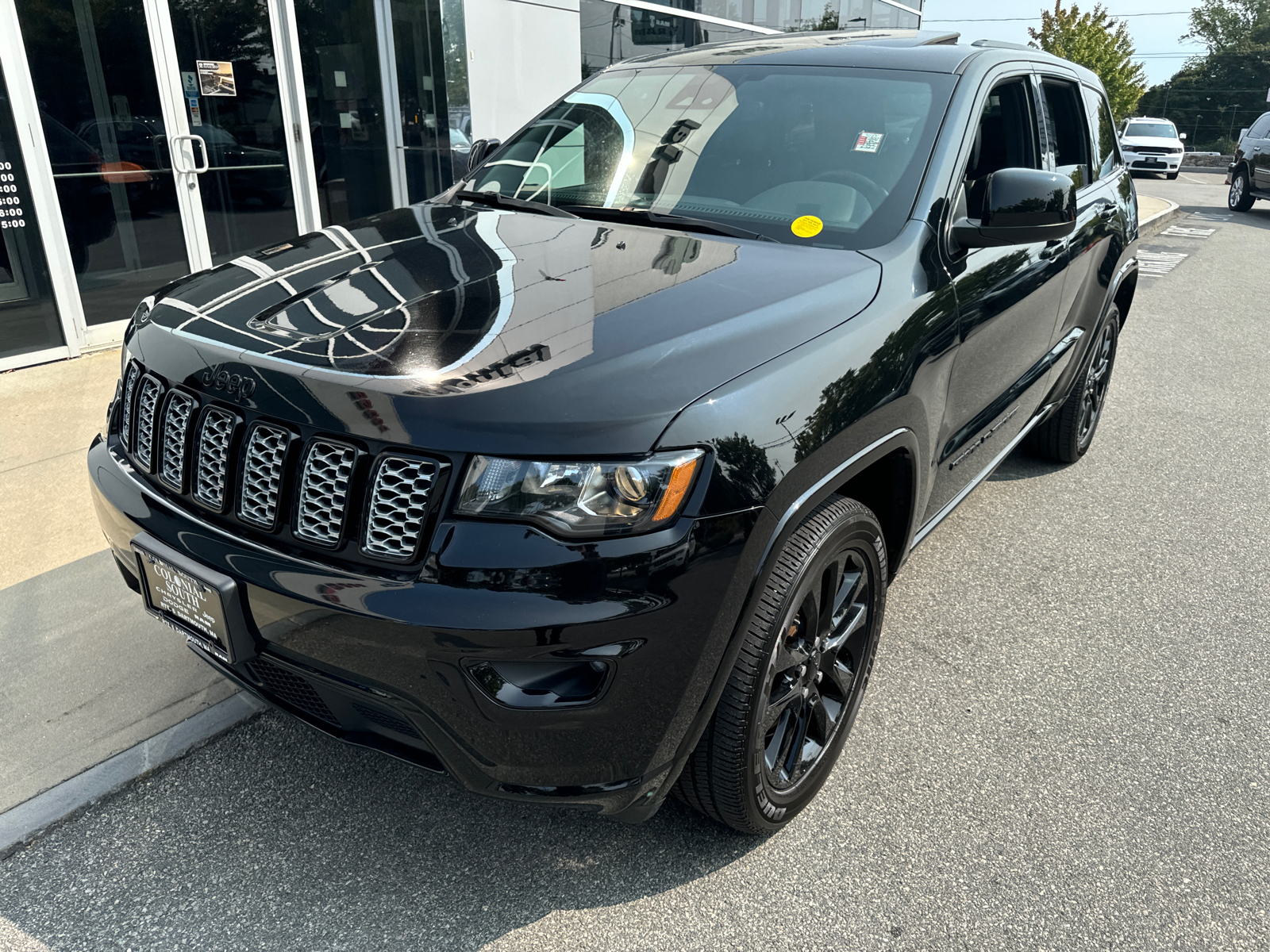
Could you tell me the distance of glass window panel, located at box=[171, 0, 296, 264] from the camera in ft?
20.9

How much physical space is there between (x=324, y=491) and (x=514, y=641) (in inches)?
18.8

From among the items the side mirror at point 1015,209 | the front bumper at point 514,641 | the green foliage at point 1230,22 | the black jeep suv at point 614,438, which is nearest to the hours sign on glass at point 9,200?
the black jeep suv at point 614,438

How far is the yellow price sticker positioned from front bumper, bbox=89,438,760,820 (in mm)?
1102

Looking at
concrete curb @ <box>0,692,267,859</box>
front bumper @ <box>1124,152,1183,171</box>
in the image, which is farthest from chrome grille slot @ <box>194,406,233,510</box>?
front bumper @ <box>1124,152,1183,171</box>

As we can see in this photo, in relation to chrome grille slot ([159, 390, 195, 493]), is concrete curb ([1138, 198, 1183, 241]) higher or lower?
lower

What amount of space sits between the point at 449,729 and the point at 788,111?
2.14 m

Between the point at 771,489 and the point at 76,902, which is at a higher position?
the point at 771,489

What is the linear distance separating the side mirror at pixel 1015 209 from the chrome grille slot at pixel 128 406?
2.16 m

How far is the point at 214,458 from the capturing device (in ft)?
6.51

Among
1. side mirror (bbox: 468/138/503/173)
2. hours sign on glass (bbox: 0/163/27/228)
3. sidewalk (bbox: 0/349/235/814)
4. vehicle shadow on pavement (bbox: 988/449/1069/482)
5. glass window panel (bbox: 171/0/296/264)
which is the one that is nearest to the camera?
sidewalk (bbox: 0/349/235/814)

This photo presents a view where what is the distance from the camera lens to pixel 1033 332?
3.37 m

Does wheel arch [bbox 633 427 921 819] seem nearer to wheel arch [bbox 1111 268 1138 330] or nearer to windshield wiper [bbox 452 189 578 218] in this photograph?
Result: windshield wiper [bbox 452 189 578 218]

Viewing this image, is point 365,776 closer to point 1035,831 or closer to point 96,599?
point 96,599

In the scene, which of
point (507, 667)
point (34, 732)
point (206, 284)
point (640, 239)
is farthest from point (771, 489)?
point (34, 732)
